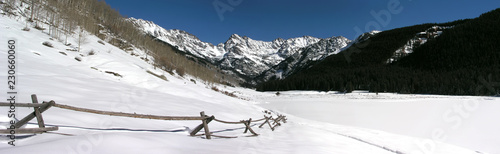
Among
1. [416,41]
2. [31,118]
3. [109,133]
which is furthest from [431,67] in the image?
[31,118]

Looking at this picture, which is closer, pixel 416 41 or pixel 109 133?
pixel 109 133

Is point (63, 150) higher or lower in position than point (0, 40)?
lower

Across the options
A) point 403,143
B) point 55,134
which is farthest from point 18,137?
point 403,143

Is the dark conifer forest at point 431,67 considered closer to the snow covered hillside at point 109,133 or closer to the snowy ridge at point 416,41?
the snowy ridge at point 416,41

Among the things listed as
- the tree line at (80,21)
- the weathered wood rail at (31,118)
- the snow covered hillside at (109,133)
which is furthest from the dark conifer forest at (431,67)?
the weathered wood rail at (31,118)

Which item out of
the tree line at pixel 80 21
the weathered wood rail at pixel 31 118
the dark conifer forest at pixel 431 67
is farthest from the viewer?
the dark conifer forest at pixel 431 67

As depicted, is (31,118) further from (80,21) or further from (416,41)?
(416,41)

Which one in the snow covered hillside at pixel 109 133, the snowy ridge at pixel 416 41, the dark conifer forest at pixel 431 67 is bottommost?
the snow covered hillside at pixel 109 133

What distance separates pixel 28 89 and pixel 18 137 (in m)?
4.47

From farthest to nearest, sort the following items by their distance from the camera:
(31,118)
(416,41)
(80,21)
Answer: (416,41) → (80,21) → (31,118)

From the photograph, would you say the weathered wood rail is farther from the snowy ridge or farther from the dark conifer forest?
the snowy ridge

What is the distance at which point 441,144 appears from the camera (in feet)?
32.5

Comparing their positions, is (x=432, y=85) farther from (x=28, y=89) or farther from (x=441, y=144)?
(x=28, y=89)

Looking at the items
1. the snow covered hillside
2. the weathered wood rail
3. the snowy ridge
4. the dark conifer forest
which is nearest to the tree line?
the snow covered hillside
